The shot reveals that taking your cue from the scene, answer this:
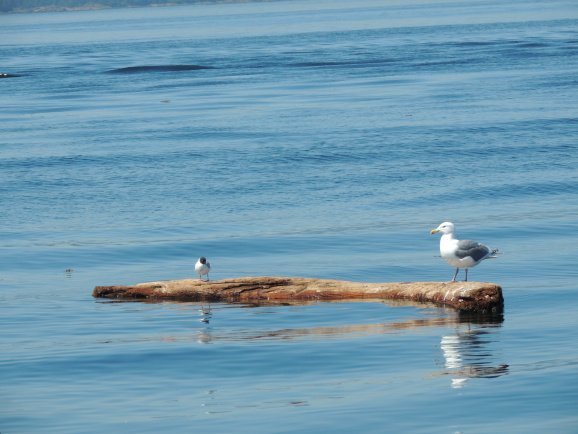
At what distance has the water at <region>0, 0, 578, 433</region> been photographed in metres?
12.9

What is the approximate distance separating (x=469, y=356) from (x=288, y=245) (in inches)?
433

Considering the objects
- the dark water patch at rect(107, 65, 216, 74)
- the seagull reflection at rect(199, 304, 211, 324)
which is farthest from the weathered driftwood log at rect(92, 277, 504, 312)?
the dark water patch at rect(107, 65, 216, 74)

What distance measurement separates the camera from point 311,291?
17.2m

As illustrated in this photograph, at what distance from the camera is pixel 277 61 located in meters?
86.1

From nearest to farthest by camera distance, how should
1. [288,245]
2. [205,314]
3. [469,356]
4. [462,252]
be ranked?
1. [469,356]
2. [462,252]
3. [205,314]
4. [288,245]

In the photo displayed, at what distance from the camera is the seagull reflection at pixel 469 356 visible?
1357 centimetres

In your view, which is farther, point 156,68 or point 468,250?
point 156,68

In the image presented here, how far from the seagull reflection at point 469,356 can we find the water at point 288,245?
1.9 inches

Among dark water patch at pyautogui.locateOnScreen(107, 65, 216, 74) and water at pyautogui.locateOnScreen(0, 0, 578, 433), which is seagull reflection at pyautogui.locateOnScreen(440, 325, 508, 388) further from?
dark water patch at pyautogui.locateOnScreen(107, 65, 216, 74)

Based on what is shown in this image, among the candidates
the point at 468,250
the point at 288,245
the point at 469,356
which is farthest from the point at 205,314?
the point at 288,245

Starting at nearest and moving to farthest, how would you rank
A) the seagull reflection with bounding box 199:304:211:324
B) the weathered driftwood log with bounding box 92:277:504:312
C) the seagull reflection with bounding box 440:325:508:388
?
the seagull reflection with bounding box 440:325:508:388, the weathered driftwood log with bounding box 92:277:504:312, the seagull reflection with bounding box 199:304:211:324

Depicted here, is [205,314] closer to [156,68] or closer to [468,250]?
[468,250]

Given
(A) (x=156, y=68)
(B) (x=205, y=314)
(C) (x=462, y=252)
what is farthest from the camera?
(A) (x=156, y=68)

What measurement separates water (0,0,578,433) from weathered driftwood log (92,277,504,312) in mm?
278
